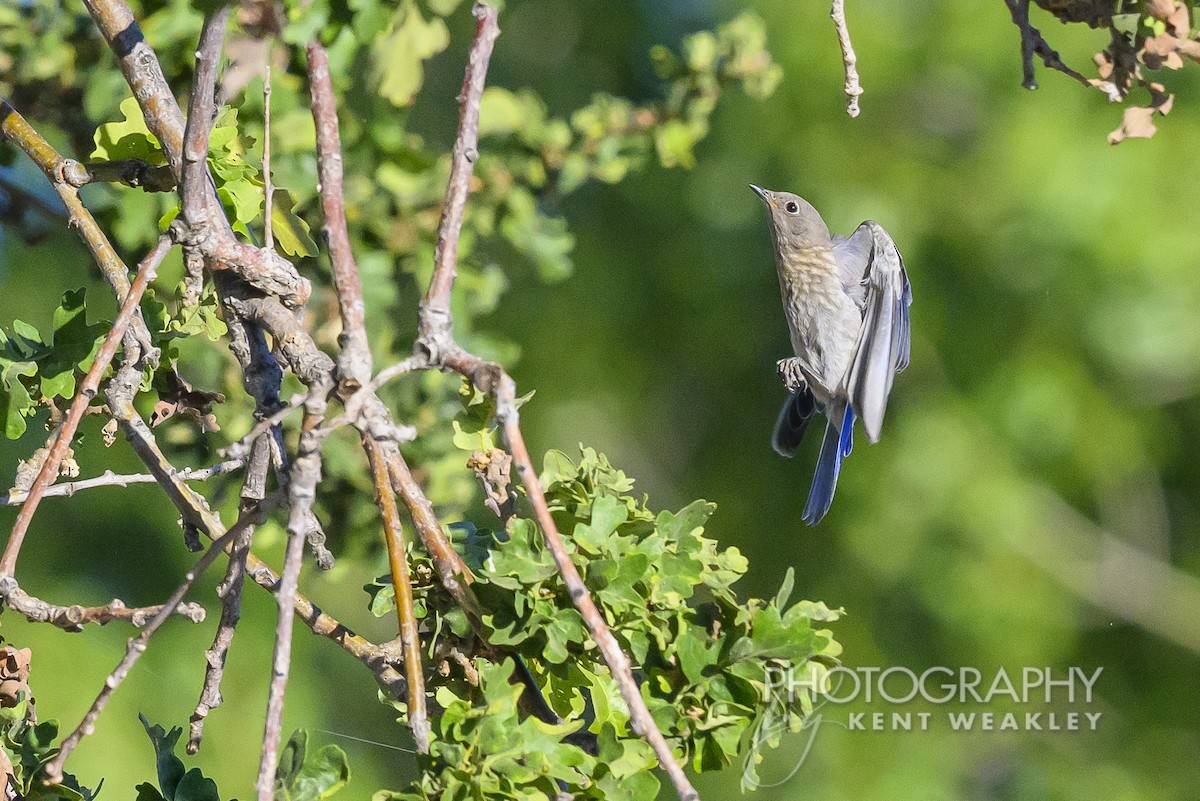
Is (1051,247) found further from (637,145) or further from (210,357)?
(210,357)

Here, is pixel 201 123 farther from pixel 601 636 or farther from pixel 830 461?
pixel 830 461

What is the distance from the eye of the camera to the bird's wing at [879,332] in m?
0.87

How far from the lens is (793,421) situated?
1.00m

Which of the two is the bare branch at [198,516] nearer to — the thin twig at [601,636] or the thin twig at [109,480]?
the thin twig at [109,480]

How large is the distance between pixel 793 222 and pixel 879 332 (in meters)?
0.22

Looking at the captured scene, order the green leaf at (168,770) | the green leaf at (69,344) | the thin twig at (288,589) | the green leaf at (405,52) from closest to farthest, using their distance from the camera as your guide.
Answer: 1. the thin twig at (288,589)
2. the green leaf at (168,770)
3. the green leaf at (69,344)
4. the green leaf at (405,52)

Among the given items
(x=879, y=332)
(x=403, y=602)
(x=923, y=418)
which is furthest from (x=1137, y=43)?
(x=923, y=418)

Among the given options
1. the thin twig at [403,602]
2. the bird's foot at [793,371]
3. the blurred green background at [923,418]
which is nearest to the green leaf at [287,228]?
the thin twig at [403,602]

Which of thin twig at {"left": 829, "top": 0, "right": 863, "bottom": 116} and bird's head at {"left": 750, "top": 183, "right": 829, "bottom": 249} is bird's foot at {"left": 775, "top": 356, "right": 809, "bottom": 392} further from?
thin twig at {"left": 829, "top": 0, "right": 863, "bottom": 116}

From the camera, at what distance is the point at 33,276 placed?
62.6 inches

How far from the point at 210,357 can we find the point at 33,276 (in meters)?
0.75

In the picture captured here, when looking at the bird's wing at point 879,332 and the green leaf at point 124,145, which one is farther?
the bird's wing at point 879,332

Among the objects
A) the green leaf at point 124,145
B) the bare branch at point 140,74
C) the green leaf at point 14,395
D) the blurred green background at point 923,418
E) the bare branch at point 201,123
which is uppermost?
the blurred green background at point 923,418

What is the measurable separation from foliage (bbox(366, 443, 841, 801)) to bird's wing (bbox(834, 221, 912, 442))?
331 mm
